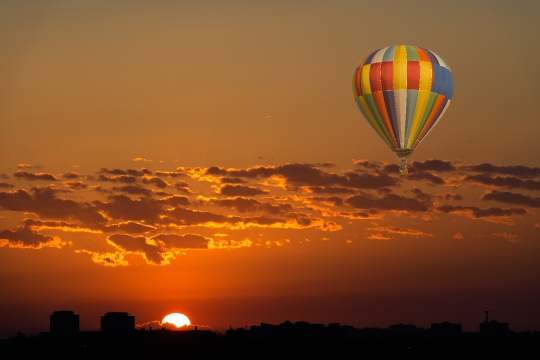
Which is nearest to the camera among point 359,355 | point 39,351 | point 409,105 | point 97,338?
point 409,105

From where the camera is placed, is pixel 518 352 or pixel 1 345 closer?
pixel 1 345

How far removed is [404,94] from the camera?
9056 cm

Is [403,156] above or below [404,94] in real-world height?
below

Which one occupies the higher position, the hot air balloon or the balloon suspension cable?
the hot air balloon

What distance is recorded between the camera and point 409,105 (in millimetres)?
90500

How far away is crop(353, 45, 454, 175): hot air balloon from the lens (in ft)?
297

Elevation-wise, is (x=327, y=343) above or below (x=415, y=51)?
below

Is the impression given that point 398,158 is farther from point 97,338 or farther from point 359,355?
point 97,338

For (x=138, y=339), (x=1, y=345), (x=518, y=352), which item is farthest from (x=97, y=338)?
(x=518, y=352)

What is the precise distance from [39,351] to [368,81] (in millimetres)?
74057

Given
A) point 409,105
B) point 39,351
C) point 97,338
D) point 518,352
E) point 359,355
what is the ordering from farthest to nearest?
point 97,338
point 518,352
point 359,355
point 39,351
point 409,105

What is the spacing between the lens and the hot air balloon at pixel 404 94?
3565 inches

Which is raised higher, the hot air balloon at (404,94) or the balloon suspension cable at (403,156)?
the hot air balloon at (404,94)

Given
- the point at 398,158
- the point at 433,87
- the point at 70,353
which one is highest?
the point at 433,87
